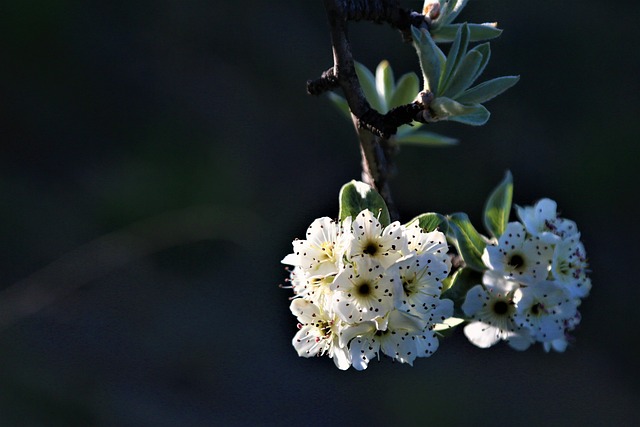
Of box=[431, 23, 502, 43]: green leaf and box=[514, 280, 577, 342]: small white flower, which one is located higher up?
box=[431, 23, 502, 43]: green leaf

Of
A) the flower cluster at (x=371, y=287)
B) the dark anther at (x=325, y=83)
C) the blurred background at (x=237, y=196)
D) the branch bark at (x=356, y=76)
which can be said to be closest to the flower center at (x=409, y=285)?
the flower cluster at (x=371, y=287)

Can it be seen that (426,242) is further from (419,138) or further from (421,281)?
(419,138)

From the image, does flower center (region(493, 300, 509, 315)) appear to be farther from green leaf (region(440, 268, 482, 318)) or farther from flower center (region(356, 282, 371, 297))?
flower center (region(356, 282, 371, 297))

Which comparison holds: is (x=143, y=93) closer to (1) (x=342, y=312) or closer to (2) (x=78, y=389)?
(2) (x=78, y=389)

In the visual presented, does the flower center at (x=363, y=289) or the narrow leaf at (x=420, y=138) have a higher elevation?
the narrow leaf at (x=420, y=138)

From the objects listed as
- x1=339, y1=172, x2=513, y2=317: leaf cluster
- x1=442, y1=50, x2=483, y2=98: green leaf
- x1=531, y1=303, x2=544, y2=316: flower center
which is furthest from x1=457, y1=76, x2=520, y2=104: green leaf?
x1=531, y1=303, x2=544, y2=316: flower center

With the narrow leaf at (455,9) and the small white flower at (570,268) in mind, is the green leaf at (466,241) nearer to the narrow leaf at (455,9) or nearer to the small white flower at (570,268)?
the small white flower at (570,268)

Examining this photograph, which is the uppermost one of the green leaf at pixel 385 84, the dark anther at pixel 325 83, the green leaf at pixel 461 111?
the green leaf at pixel 385 84
